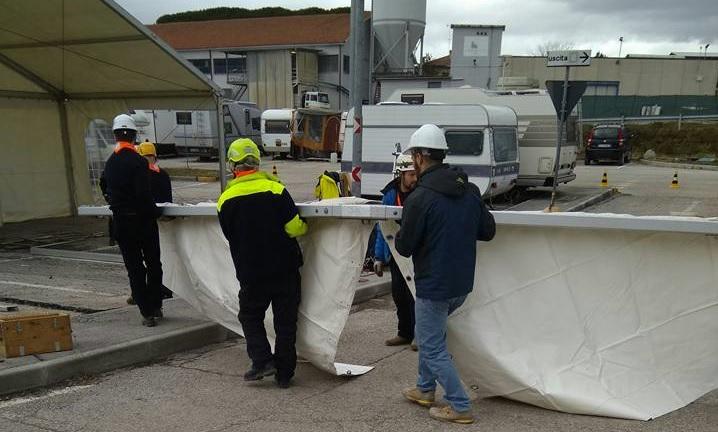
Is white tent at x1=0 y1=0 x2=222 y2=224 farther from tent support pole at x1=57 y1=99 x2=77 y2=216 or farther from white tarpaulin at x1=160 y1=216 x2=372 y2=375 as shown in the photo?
white tarpaulin at x1=160 y1=216 x2=372 y2=375

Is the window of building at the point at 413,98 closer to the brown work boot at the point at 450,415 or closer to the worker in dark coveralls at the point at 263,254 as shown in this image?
the worker in dark coveralls at the point at 263,254

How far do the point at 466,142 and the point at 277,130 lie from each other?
23.1 metres

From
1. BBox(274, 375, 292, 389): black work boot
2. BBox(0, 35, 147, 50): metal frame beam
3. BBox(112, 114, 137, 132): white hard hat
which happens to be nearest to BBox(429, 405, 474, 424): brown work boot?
BBox(274, 375, 292, 389): black work boot

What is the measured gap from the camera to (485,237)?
395 cm

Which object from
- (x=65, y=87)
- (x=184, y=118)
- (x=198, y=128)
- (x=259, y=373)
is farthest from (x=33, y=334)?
(x=184, y=118)

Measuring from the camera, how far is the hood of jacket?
3779 mm

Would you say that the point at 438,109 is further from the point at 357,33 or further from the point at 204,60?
the point at 204,60

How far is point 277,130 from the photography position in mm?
36531

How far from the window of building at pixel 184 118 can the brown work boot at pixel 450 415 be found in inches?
1331

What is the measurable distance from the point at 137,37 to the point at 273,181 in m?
6.32

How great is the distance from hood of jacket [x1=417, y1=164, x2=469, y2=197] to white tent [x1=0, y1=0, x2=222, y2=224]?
22.6ft

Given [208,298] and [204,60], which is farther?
[204,60]

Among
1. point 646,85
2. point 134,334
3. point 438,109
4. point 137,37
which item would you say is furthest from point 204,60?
point 134,334

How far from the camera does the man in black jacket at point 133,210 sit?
18.6ft
